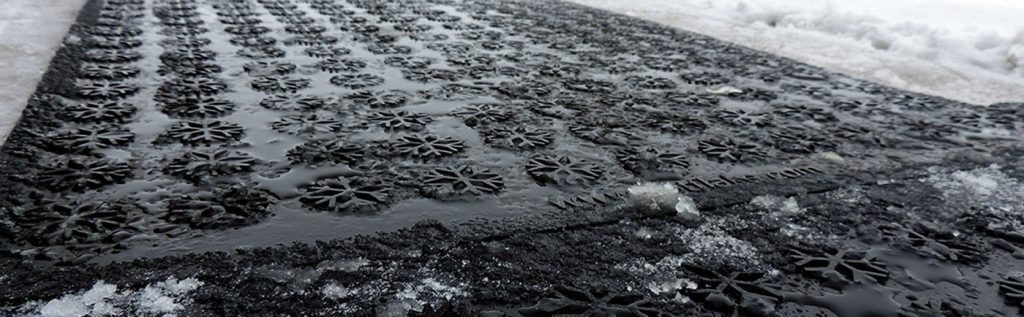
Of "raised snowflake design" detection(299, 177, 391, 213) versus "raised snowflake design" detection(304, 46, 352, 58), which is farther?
"raised snowflake design" detection(304, 46, 352, 58)

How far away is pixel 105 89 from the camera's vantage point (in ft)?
13.8

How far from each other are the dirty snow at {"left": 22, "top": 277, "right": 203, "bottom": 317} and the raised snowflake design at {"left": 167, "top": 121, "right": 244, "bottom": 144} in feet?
4.97

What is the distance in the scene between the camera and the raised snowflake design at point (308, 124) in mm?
3602

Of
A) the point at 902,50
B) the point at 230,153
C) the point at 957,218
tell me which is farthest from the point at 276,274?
the point at 902,50

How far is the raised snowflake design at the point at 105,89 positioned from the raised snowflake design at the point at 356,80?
1.43 metres

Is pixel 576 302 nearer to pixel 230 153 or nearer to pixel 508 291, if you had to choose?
pixel 508 291

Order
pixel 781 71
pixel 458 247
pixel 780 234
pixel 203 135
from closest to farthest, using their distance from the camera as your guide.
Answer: pixel 458 247, pixel 780 234, pixel 203 135, pixel 781 71

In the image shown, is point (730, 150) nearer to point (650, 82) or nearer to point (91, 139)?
point (650, 82)

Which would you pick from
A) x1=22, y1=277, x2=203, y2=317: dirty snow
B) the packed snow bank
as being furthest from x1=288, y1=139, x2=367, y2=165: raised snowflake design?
the packed snow bank

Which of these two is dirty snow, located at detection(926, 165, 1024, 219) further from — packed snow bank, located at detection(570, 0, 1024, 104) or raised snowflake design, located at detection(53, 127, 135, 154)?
raised snowflake design, located at detection(53, 127, 135, 154)

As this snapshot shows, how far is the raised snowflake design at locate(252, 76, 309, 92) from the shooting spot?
449 cm

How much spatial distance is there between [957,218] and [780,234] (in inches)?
38.7

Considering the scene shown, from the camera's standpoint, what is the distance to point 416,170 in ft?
10.1

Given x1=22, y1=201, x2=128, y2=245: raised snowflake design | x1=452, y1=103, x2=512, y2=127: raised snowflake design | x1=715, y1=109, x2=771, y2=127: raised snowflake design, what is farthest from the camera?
x1=715, y1=109, x2=771, y2=127: raised snowflake design
